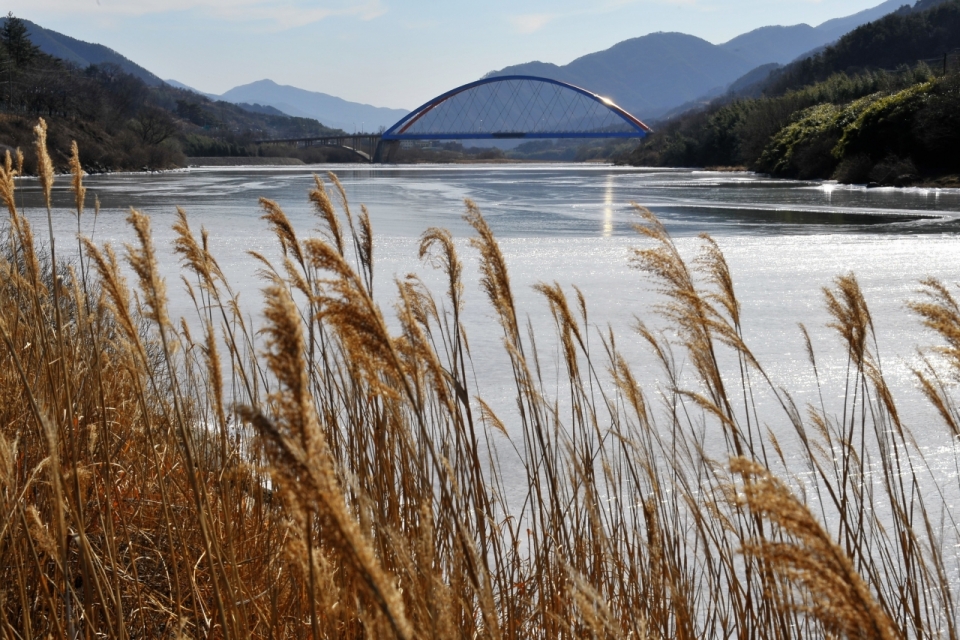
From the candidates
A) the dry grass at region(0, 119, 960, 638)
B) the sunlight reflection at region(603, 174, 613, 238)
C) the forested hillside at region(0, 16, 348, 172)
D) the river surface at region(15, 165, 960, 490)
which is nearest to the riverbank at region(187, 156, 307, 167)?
the forested hillside at region(0, 16, 348, 172)

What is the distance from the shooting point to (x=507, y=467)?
11.1 feet

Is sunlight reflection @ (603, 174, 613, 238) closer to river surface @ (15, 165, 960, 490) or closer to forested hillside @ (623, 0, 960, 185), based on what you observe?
river surface @ (15, 165, 960, 490)

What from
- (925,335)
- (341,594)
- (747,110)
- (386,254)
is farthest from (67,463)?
(747,110)

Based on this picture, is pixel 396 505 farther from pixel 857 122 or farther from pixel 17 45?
pixel 17 45

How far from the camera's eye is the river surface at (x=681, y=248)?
468cm

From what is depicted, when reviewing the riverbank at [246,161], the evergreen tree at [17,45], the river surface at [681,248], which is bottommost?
the river surface at [681,248]

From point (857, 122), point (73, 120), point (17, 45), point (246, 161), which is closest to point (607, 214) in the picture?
point (857, 122)

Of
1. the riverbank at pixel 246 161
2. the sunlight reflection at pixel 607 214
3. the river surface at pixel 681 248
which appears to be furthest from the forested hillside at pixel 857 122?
the riverbank at pixel 246 161

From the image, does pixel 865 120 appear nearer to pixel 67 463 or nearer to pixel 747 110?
pixel 747 110

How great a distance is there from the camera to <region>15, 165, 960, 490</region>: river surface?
4.68 metres

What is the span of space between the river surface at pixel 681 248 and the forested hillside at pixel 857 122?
177 inches

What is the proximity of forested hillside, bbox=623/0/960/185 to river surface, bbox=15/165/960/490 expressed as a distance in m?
4.51

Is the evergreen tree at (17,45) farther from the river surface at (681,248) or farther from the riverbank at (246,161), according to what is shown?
the river surface at (681,248)

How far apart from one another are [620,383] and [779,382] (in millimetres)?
2573
